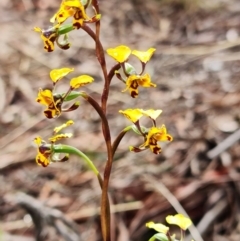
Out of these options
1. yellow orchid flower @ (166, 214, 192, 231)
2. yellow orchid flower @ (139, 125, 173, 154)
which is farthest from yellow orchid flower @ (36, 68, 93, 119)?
yellow orchid flower @ (166, 214, 192, 231)

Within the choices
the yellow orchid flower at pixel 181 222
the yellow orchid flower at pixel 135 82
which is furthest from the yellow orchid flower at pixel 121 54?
the yellow orchid flower at pixel 181 222

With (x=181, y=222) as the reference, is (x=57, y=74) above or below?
above

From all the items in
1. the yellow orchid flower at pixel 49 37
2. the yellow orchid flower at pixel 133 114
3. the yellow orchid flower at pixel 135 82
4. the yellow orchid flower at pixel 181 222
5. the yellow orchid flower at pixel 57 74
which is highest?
the yellow orchid flower at pixel 49 37

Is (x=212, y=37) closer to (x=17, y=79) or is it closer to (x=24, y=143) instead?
(x=17, y=79)

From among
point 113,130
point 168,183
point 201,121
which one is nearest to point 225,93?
point 201,121

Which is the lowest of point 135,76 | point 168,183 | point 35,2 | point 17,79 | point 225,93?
point 135,76

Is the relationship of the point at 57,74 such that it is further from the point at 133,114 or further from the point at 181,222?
the point at 181,222

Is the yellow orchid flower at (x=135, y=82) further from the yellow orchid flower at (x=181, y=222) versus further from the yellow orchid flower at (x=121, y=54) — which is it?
the yellow orchid flower at (x=181, y=222)

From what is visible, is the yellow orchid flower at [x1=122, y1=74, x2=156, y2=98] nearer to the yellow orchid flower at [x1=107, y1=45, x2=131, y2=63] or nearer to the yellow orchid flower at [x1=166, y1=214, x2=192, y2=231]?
the yellow orchid flower at [x1=107, y1=45, x2=131, y2=63]

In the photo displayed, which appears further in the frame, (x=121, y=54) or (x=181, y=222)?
(x=181, y=222)

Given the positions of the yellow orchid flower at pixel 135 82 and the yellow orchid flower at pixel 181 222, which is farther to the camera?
the yellow orchid flower at pixel 181 222

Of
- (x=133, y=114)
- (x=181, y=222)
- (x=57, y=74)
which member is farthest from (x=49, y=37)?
(x=181, y=222)
